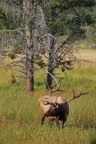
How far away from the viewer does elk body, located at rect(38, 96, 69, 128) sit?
426 inches

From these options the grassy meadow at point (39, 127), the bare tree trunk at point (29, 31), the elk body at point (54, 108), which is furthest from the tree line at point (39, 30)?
the elk body at point (54, 108)

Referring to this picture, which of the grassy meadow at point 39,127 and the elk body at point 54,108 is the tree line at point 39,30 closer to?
the grassy meadow at point 39,127

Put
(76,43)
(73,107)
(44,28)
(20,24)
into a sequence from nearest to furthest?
(73,107) < (44,28) < (20,24) < (76,43)

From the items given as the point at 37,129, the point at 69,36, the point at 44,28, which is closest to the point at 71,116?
the point at 37,129

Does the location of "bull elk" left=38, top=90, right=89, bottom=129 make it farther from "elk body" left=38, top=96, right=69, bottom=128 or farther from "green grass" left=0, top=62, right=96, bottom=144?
"green grass" left=0, top=62, right=96, bottom=144

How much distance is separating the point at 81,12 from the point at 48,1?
2.57 m

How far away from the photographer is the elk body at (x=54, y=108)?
10812 millimetres

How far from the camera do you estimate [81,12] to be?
2581 cm

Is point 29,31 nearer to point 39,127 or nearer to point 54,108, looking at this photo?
point 39,127

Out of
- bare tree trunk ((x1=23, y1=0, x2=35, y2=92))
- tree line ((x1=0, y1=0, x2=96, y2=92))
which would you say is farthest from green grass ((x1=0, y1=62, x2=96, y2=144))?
bare tree trunk ((x1=23, y1=0, x2=35, y2=92))

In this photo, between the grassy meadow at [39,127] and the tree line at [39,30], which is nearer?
the grassy meadow at [39,127]

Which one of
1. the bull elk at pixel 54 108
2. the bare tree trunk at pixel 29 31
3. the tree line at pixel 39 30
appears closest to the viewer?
the bull elk at pixel 54 108

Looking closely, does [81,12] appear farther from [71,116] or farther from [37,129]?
[37,129]

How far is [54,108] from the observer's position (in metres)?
10.8
